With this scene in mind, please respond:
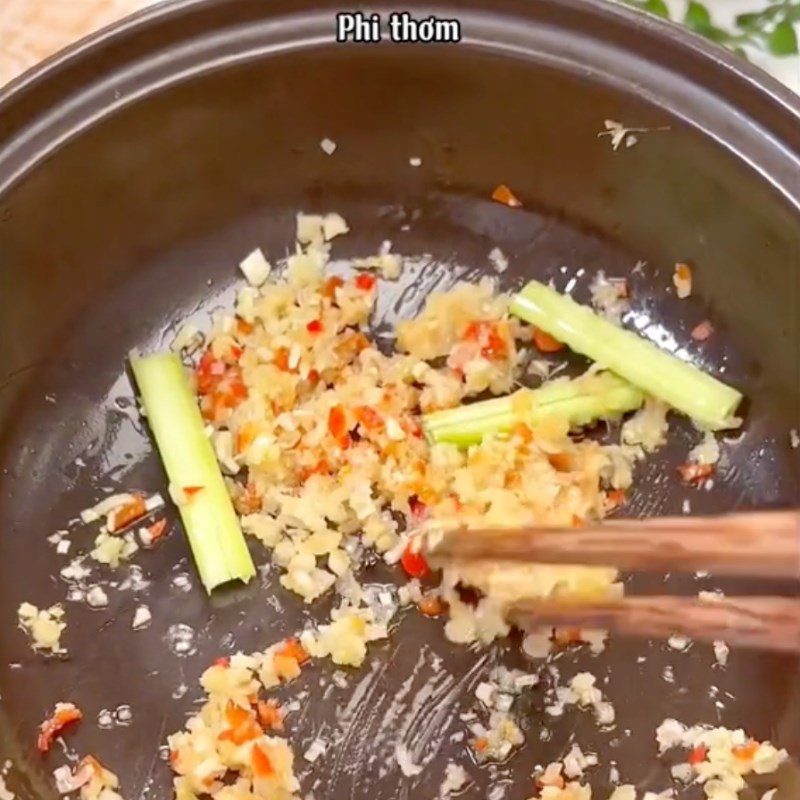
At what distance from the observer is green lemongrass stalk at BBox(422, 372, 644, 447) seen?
1.28 meters

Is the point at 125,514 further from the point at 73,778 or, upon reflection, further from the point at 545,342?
the point at 545,342

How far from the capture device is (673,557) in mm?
833

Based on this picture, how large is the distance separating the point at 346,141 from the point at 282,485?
0.42 meters

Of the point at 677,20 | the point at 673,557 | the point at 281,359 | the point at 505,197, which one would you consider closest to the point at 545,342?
the point at 505,197

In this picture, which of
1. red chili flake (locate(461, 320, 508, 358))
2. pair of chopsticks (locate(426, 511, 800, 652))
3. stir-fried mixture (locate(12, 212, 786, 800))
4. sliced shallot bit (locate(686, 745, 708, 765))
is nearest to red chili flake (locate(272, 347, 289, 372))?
stir-fried mixture (locate(12, 212, 786, 800))

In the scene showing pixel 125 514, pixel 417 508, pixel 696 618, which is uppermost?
pixel 125 514

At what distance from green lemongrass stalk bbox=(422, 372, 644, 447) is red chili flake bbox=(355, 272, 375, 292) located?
0.19 m

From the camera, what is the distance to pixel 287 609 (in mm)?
1243

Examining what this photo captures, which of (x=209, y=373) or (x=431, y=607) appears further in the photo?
(x=209, y=373)

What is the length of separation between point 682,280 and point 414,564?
465 millimetres

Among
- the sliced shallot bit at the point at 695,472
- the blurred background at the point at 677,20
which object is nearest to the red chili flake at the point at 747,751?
the sliced shallot bit at the point at 695,472

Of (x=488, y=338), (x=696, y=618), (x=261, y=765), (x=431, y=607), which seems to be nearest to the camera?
(x=696, y=618)

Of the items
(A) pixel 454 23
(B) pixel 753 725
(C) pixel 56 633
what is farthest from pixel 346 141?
(B) pixel 753 725

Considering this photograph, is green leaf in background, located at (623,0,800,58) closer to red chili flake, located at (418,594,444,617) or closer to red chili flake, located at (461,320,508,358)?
red chili flake, located at (461,320,508,358)
